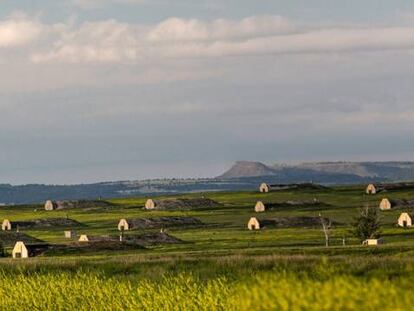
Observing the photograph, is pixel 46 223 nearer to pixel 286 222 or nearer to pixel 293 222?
pixel 286 222

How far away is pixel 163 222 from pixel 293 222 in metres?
24.9

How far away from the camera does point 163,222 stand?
540ft

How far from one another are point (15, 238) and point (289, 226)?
40.3 meters

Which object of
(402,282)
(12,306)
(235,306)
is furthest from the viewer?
(12,306)

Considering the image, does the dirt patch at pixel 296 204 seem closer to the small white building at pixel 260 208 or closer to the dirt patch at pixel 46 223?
the small white building at pixel 260 208

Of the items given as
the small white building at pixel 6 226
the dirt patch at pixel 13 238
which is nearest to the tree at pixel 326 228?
the dirt patch at pixel 13 238

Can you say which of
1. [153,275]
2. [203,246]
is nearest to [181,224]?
[203,246]

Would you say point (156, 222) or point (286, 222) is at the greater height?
point (156, 222)

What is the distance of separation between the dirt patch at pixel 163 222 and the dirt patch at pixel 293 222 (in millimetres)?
→ 14822

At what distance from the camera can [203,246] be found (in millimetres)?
107250

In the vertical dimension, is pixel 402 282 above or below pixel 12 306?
above

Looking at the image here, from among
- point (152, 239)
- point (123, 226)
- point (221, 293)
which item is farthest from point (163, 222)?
point (221, 293)

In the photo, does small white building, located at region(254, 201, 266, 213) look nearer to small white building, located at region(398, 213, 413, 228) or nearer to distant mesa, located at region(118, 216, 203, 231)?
distant mesa, located at region(118, 216, 203, 231)

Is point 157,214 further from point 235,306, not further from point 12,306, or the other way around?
point 235,306
